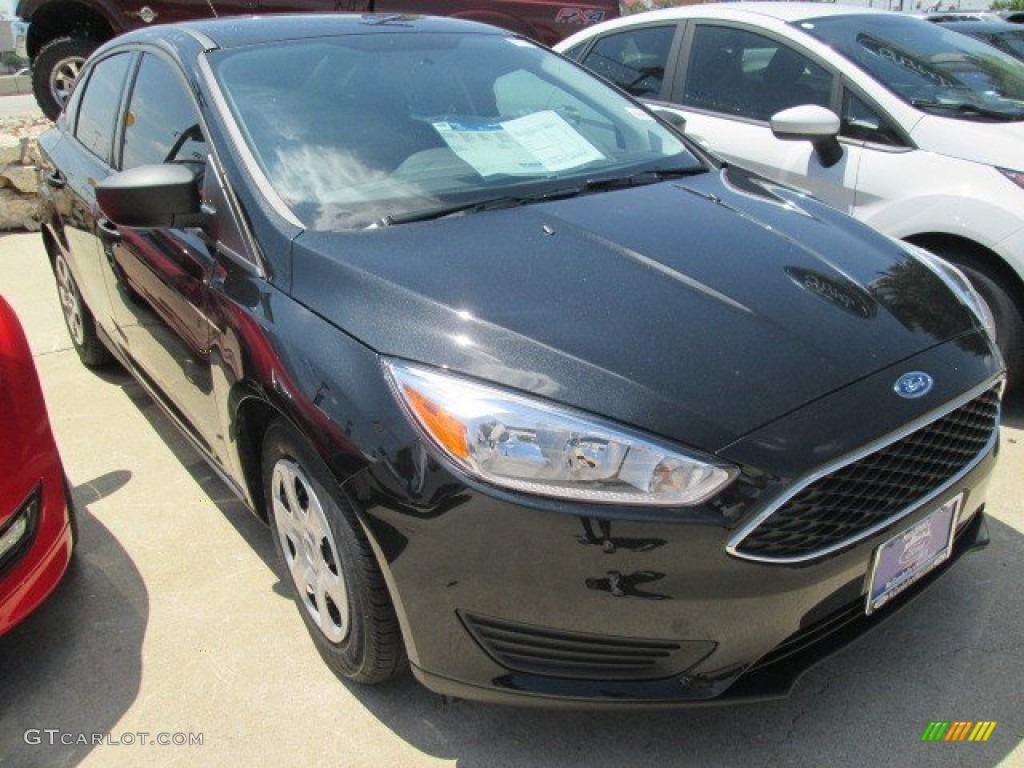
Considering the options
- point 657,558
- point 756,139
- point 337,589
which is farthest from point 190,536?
point 756,139

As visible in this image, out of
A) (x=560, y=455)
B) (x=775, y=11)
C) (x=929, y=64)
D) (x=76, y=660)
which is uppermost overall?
(x=775, y=11)

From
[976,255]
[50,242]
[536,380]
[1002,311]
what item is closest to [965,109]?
[976,255]

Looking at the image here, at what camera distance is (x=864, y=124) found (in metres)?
3.95

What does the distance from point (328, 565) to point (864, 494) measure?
49.0 inches

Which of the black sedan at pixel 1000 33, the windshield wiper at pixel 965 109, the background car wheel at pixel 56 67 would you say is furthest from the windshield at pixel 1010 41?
the background car wheel at pixel 56 67

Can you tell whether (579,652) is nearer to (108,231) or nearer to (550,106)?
(550,106)

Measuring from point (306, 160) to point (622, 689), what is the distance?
63.5 inches

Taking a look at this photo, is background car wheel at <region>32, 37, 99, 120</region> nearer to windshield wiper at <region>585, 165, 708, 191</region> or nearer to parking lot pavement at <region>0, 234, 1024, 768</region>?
parking lot pavement at <region>0, 234, 1024, 768</region>

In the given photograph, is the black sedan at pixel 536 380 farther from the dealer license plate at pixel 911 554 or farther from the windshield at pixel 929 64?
the windshield at pixel 929 64

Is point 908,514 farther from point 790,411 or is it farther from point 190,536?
point 190,536

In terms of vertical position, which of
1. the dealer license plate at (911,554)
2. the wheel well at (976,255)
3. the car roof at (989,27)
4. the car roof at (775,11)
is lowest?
the dealer license plate at (911,554)

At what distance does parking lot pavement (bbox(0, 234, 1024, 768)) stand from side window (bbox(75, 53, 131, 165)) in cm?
156

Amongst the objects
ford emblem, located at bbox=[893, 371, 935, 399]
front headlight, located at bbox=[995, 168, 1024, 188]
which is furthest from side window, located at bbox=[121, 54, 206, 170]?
front headlight, located at bbox=[995, 168, 1024, 188]

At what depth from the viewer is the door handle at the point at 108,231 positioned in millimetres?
3239
